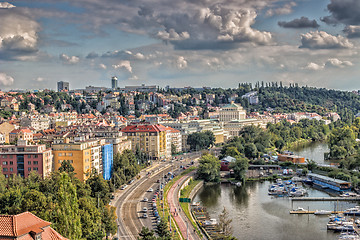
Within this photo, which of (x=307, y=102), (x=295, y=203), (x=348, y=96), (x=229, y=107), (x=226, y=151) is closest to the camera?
(x=295, y=203)

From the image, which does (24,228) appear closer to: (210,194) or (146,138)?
(210,194)

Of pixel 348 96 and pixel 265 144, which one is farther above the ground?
pixel 348 96

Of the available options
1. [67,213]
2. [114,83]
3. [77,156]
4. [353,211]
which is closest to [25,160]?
[77,156]

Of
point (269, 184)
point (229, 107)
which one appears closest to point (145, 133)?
point (269, 184)

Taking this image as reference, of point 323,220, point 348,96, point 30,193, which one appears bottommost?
point 323,220

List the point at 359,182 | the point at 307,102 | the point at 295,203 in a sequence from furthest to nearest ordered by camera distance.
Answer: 1. the point at 307,102
2. the point at 359,182
3. the point at 295,203

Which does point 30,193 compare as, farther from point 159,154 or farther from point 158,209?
point 159,154

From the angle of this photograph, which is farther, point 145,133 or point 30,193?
point 145,133
